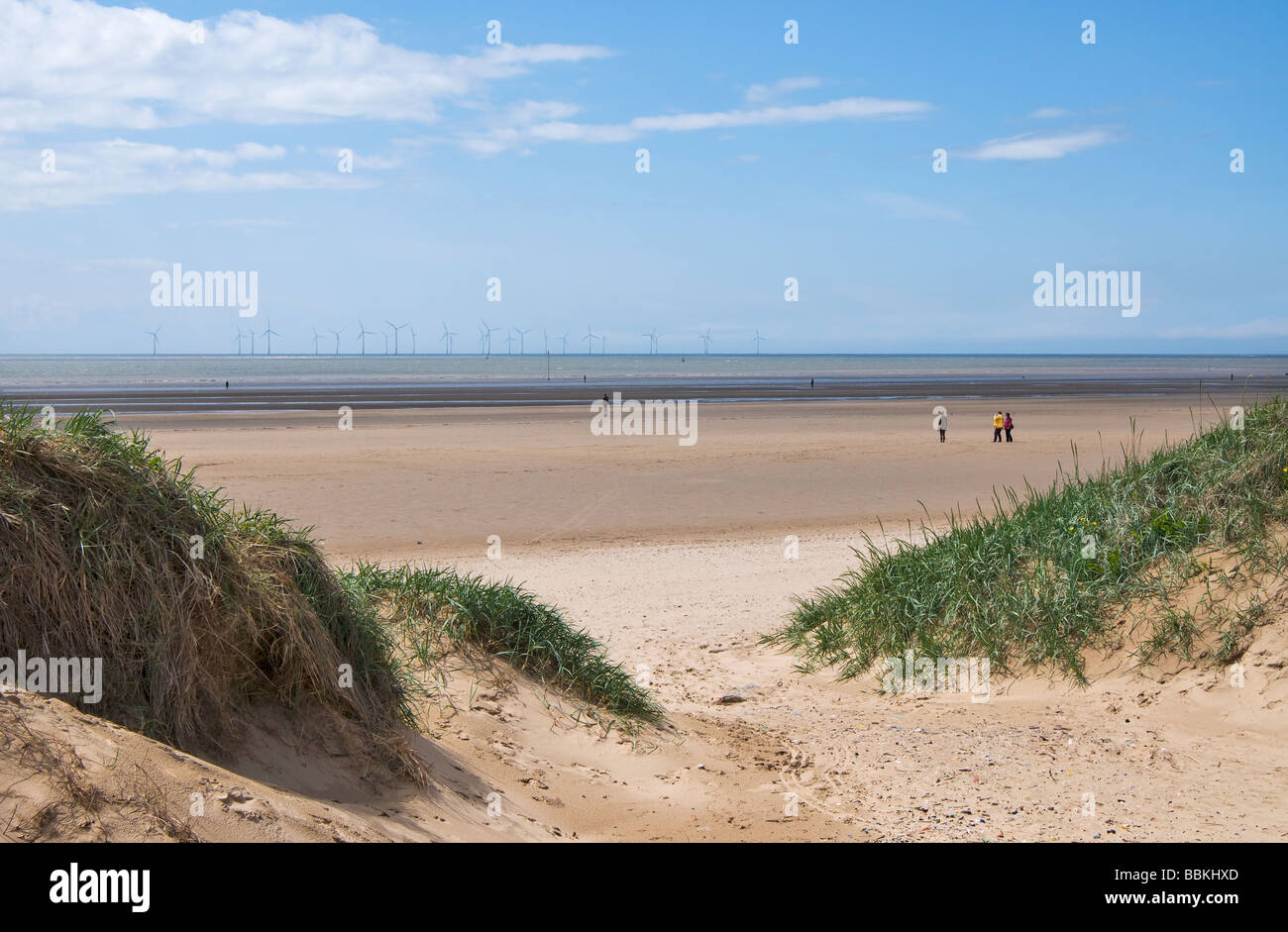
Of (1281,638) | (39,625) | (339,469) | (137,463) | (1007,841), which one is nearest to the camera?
(39,625)

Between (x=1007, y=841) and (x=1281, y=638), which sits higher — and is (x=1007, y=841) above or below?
below

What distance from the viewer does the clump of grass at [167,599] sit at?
3762 mm

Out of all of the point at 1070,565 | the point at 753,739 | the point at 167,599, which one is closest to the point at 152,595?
the point at 167,599

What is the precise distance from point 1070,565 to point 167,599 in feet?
21.0

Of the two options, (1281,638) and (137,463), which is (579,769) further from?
(1281,638)

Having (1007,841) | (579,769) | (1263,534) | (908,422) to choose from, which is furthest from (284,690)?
(908,422)

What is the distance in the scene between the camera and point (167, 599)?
13.0ft

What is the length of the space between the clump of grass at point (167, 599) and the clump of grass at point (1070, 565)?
4.41 m

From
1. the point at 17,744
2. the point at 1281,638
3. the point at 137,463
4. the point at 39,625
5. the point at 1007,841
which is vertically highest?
the point at 137,463

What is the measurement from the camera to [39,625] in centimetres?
372

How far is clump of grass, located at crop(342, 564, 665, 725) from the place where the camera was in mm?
6176

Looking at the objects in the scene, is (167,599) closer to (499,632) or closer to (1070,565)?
(499,632)

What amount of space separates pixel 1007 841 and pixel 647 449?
23.0 meters

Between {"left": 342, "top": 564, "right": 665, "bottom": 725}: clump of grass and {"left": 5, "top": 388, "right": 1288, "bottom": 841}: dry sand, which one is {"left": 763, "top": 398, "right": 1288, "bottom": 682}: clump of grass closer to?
{"left": 5, "top": 388, "right": 1288, "bottom": 841}: dry sand
